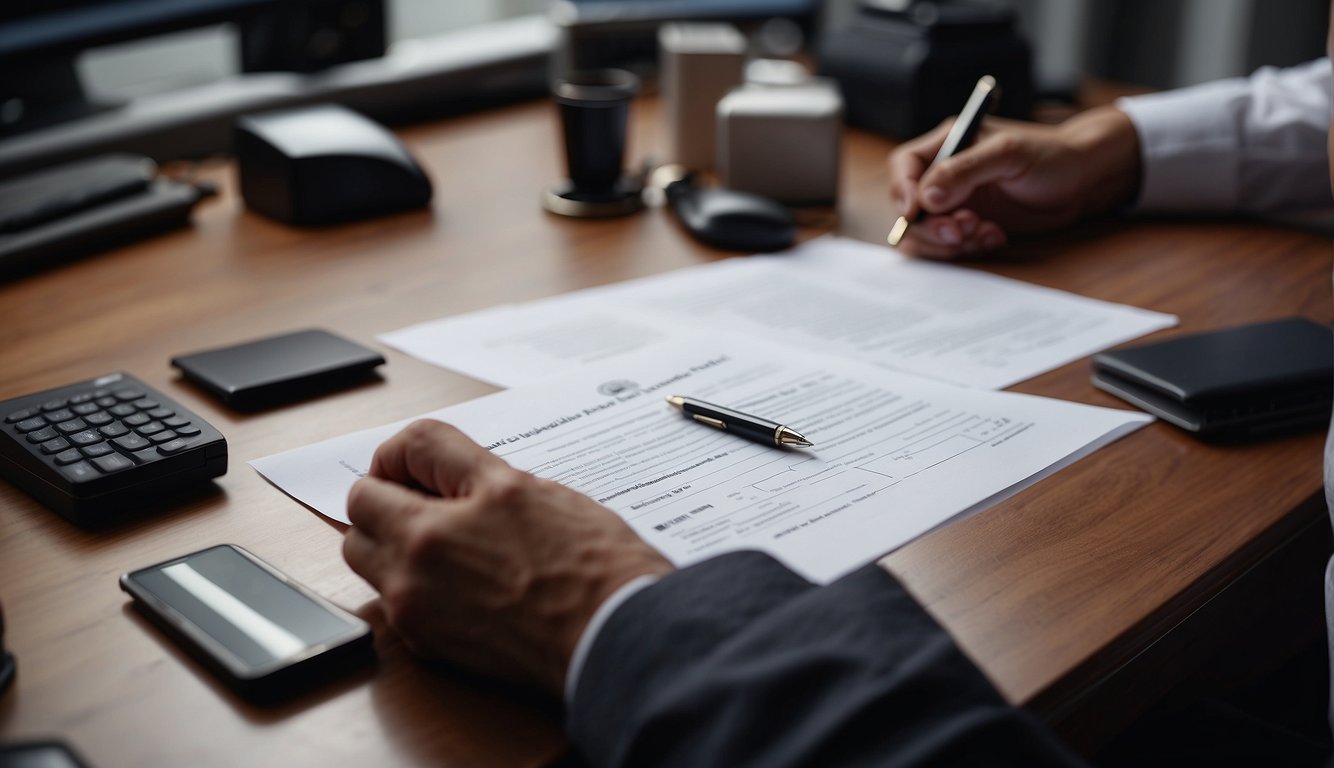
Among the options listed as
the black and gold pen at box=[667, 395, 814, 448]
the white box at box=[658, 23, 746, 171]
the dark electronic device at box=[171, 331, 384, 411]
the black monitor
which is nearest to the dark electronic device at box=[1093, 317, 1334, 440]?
the black and gold pen at box=[667, 395, 814, 448]

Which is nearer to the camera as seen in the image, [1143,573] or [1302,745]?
[1143,573]

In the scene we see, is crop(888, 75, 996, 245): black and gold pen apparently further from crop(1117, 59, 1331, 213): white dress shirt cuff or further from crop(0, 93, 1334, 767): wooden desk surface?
crop(1117, 59, 1331, 213): white dress shirt cuff

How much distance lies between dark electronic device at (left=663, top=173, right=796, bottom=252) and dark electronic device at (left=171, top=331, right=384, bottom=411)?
13.9 inches

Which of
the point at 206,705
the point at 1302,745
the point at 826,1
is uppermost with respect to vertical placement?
the point at 826,1

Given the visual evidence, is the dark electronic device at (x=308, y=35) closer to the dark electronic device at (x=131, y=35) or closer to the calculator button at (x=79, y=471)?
the dark electronic device at (x=131, y=35)

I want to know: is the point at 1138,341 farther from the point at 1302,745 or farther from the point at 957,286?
the point at 1302,745

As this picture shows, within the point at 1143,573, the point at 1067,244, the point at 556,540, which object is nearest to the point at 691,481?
the point at 556,540

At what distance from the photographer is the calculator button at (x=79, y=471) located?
0.57 m

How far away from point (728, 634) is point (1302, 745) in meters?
0.43

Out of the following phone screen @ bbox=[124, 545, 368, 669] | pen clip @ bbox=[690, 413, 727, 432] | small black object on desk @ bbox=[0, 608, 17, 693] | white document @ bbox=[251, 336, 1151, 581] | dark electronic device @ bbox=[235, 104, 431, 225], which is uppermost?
dark electronic device @ bbox=[235, 104, 431, 225]

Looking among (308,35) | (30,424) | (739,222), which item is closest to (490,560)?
(30,424)

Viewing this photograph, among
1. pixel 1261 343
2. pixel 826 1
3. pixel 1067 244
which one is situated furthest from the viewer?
pixel 826 1

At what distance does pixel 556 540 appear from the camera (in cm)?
51

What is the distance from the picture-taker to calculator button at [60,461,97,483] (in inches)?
22.5
